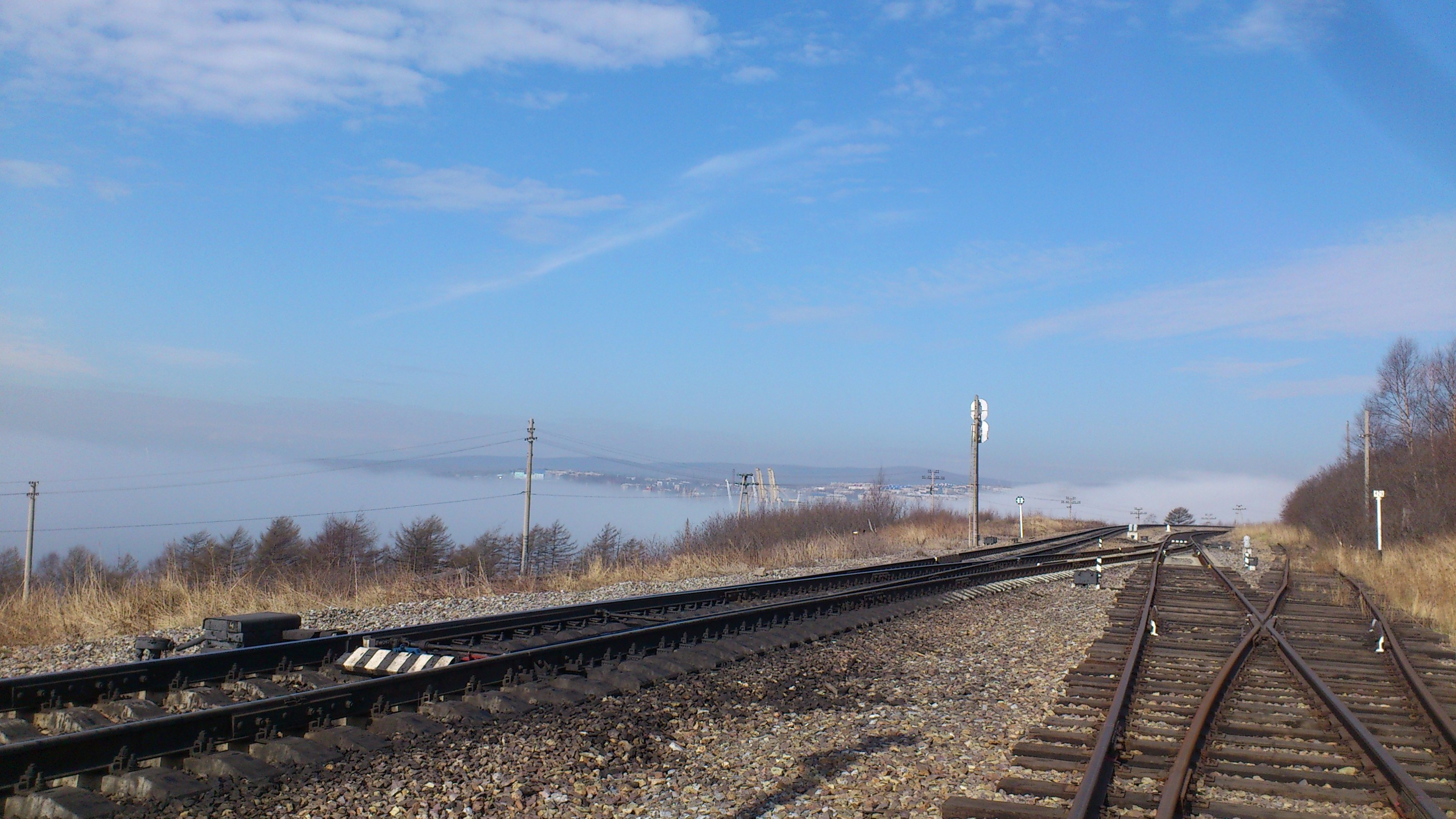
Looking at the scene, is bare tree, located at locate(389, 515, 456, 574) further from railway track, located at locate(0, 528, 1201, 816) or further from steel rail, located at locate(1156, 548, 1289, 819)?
steel rail, located at locate(1156, 548, 1289, 819)

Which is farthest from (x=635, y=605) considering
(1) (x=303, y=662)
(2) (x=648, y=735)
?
(2) (x=648, y=735)

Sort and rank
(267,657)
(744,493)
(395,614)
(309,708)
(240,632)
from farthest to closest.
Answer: (744,493)
(395,614)
(240,632)
(267,657)
(309,708)

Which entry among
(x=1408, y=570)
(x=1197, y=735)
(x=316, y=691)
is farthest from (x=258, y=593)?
(x=1408, y=570)

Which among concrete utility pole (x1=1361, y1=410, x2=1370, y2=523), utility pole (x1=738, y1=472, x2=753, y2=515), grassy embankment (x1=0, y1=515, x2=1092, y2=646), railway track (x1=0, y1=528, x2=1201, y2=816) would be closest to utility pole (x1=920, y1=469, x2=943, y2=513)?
utility pole (x1=738, y1=472, x2=753, y2=515)

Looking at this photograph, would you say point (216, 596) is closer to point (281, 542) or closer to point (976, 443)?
point (976, 443)

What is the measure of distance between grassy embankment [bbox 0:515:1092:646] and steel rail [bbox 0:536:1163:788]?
5626 millimetres

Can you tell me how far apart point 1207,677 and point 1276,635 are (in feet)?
10.8

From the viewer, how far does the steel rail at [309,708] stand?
4.91 metres

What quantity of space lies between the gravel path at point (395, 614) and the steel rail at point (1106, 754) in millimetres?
7396

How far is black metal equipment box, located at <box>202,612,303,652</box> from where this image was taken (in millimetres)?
8617

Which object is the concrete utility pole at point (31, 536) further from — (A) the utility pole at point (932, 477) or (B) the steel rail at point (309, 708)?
(A) the utility pole at point (932, 477)

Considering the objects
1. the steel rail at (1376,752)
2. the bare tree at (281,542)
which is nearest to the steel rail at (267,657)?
the steel rail at (1376,752)

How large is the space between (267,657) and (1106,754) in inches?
256

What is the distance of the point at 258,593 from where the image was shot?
13992 mm
